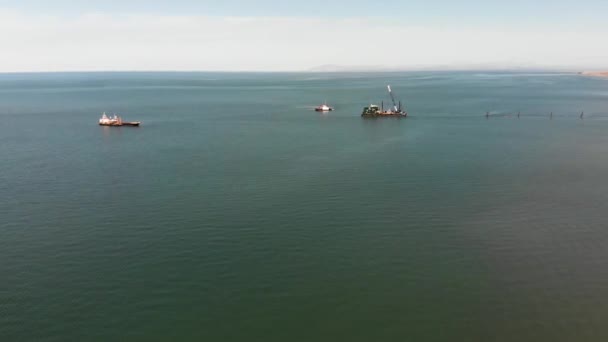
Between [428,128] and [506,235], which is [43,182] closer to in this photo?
[506,235]

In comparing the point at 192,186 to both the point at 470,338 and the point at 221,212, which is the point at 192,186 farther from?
the point at 470,338

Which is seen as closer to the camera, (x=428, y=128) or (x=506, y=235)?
(x=506, y=235)

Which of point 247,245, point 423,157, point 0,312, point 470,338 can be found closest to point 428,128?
point 423,157

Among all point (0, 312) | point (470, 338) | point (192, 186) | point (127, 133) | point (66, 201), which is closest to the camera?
point (470, 338)

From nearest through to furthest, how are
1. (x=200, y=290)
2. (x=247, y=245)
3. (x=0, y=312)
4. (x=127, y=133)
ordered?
(x=0, y=312) → (x=200, y=290) → (x=247, y=245) → (x=127, y=133)

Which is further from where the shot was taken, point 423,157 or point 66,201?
point 423,157

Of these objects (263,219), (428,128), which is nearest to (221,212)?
(263,219)
